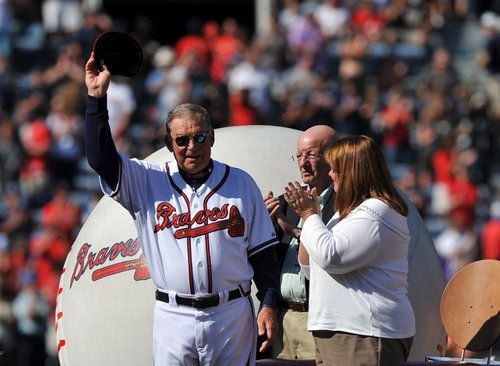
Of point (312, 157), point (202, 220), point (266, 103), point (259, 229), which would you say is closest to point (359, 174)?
point (259, 229)

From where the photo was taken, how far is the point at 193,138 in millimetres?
6273

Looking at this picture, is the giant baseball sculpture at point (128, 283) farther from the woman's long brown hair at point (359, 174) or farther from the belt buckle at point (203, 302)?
the woman's long brown hair at point (359, 174)

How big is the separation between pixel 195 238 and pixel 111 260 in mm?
1355

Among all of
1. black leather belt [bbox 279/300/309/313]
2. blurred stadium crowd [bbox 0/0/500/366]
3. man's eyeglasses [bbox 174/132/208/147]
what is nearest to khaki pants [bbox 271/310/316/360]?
black leather belt [bbox 279/300/309/313]

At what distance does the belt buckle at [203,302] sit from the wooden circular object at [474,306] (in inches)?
53.2

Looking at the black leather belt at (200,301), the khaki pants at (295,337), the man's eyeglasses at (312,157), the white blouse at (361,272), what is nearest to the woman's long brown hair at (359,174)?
the white blouse at (361,272)

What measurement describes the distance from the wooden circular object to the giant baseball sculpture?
1.94ft

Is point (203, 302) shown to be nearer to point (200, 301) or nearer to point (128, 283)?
point (200, 301)

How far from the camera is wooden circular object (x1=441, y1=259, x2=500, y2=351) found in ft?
22.1

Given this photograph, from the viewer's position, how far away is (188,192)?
6383 millimetres

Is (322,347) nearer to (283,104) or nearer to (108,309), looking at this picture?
(108,309)

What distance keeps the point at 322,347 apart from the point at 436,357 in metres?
1.37

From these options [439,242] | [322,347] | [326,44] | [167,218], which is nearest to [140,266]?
[167,218]

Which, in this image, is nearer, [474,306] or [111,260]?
[474,306]
